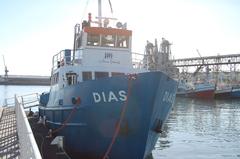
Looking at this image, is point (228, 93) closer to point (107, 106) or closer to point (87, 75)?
point (87, 75)

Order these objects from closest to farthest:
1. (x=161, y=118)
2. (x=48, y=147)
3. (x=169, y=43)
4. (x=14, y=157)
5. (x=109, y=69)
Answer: (x=14, y=157) < (x=161, y=118) < (x=48, y=147) < (x=109, y=69) < (x=169, y=43)

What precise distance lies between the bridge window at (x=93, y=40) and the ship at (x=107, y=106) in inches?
1.7

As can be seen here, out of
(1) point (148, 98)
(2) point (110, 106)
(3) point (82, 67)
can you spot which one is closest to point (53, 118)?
(3) point (82, 67)

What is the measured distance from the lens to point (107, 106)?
11945mm

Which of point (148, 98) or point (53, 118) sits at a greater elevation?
point (148, 98)

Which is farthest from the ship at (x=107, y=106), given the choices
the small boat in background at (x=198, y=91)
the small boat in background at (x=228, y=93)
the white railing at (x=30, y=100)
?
the small boat in background at (x=228, y=93)

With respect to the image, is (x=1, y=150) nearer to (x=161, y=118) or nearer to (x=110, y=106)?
(x=110, y=106)

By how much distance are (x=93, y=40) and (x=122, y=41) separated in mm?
1320

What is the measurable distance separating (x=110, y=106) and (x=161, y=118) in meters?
2.05

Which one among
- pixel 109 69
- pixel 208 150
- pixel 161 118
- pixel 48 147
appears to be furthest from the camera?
pixel 208 150

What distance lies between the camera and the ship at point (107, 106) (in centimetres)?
1162

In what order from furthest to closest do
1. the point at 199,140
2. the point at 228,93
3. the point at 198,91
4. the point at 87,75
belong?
the point at 198,91
the point at 228,93
the point at 199,140
the point at 87,75

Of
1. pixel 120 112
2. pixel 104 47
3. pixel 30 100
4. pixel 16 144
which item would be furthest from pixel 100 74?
pixel 30 100

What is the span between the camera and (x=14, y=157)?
10.7 meters
